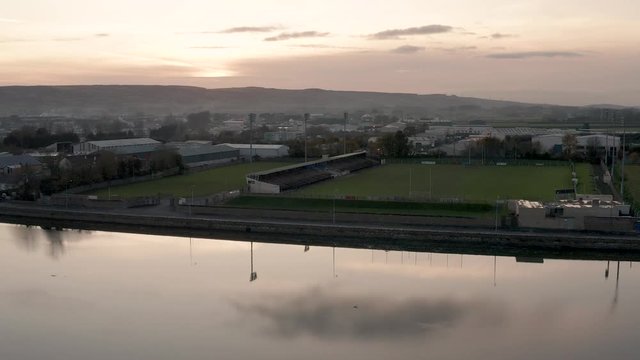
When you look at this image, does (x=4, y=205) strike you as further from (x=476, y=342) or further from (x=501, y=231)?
(x=476, y=342)

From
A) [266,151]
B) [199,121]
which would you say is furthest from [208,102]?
[266,151]

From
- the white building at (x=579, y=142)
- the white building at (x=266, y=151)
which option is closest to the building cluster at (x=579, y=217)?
the white building at (x=266, y=151)

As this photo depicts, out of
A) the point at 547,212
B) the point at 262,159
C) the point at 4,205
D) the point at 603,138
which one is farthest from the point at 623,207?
the point at 603,138

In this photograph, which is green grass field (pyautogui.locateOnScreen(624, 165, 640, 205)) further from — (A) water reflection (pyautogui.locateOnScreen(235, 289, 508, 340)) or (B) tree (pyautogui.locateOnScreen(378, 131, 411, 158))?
(B) tree (pyautogui.locateOnScreen(378, 131, 411, 158))

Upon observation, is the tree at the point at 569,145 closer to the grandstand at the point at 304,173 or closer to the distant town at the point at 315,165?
the distant town at the point at 315,165

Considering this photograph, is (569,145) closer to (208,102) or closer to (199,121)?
(199,121)

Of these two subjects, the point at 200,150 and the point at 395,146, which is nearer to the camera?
the point at 200,150
